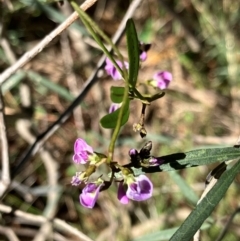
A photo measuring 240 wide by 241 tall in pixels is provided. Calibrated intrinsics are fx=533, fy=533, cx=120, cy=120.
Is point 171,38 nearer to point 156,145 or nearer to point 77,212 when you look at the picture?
point 156,145

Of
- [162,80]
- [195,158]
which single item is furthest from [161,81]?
[195,158]

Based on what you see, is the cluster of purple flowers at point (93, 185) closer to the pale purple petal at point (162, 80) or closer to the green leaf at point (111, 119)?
the green leaf at point (111, 119)

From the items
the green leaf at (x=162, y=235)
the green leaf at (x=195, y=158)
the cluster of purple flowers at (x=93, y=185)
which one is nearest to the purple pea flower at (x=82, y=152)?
the cluster of purple flowers at (x=93, y=185)

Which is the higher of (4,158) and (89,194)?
(4,158)

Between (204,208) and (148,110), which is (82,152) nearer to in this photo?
(204,208)

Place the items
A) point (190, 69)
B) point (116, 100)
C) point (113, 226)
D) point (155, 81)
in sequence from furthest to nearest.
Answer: point (190, 69), point (113, 226), point (155, 81), point (116, 100)

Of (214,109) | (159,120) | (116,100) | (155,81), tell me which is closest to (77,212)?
(159,120)

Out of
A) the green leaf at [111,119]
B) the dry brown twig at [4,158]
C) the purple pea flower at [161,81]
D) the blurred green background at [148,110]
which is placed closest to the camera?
the green leaf at [111,119]
